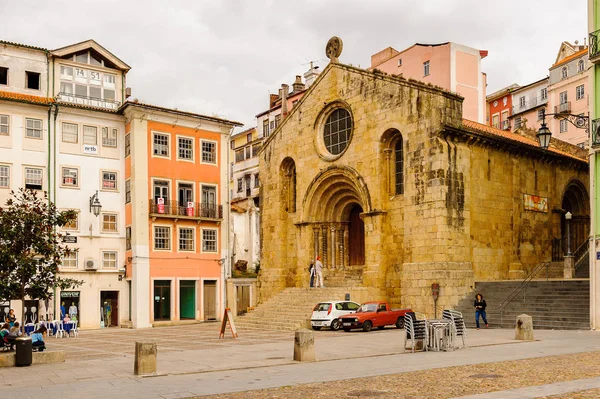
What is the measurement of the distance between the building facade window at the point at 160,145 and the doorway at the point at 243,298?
30.5 feet

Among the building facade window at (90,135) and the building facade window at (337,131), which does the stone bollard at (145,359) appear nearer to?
the building facade window at (337,131)

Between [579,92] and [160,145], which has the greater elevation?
[579,92]

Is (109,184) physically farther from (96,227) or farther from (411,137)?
(411,137)

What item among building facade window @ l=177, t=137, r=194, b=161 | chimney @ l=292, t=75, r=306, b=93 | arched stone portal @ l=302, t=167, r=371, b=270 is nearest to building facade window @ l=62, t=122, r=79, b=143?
building facade window @ l=177, t=137, r=194, b=161

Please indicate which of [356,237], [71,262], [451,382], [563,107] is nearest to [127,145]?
[71,262]

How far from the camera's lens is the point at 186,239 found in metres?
39.6

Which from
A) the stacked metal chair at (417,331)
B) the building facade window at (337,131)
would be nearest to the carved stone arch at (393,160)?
the building facade window at (337,131)

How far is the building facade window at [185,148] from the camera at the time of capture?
4016 centimetres

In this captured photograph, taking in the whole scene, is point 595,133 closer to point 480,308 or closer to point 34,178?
point 480,308

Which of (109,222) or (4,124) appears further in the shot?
(109,222)

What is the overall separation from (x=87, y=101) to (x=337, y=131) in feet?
46.7

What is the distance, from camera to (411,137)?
32.2 meters

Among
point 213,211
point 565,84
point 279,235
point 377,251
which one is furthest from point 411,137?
point 565,84

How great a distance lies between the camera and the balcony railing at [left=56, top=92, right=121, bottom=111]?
38156 mm
